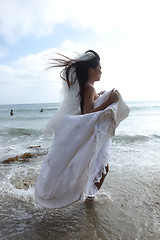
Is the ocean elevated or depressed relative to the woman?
depressed

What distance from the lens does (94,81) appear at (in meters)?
2.66

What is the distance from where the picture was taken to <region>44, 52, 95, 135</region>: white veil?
2566 mm

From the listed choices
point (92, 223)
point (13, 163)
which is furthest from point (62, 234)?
point (13, 163)

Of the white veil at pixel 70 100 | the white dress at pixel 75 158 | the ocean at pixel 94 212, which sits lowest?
the ocean at pixel 94 212

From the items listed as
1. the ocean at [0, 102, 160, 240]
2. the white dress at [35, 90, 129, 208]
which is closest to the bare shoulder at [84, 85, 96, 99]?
the white dress at [35, 90, 129, 208]

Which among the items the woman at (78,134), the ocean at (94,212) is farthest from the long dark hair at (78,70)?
the ocean at (94,212)

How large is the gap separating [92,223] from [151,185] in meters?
1.55

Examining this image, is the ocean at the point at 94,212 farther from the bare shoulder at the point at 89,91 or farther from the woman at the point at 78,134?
the bare shoulder at the point at 89,91

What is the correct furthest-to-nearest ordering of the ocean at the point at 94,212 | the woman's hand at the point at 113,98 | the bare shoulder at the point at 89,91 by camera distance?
the bare shoulder at the point at 89,91
the woman's hand at the point at 113,98
the ocean at the point at 94,212

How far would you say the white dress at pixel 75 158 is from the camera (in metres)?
2.21

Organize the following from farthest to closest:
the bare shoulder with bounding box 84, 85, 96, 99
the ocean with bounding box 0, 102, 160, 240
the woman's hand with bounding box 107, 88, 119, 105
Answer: the bare shoulder with bounding box 84, 85, 96, 99 → the woman's hand with bounding box 107, 88, 119, 105 → the ocean with bounding box 0, 102, 160, 240

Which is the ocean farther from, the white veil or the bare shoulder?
the bare shoulder

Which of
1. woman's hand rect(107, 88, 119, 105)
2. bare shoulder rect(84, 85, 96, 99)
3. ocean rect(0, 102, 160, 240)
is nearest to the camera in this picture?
ocean rect(0, 102, 160, 240)

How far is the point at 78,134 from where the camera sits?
2334mm
